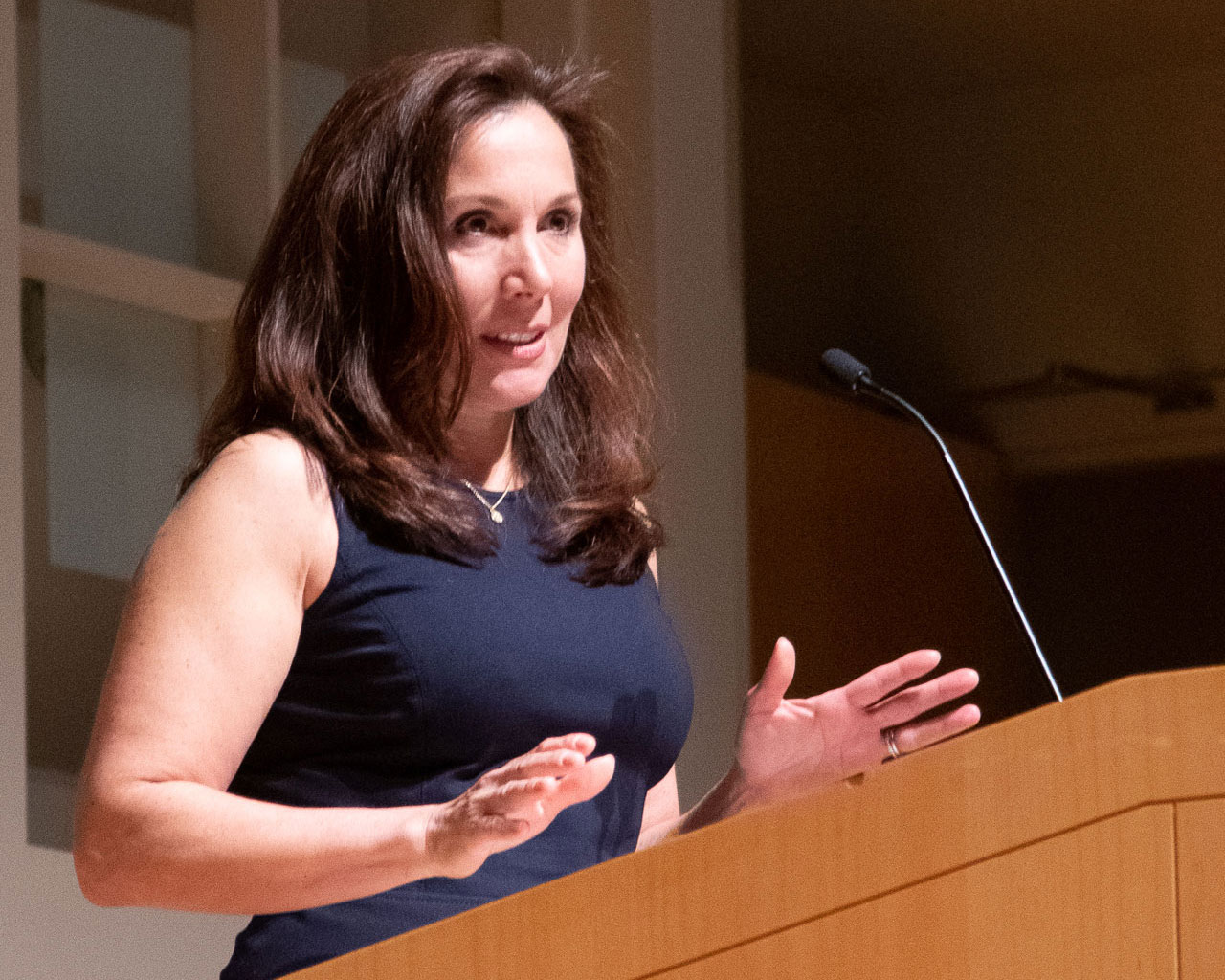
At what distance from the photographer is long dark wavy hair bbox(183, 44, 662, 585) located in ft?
4.62

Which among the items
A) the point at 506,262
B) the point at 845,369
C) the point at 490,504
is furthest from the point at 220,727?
the point at 845,369

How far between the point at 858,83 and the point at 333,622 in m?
3.14

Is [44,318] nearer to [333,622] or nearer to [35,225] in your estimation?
[35,225]

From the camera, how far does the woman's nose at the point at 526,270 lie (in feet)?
4.80

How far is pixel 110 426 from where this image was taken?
11.1ft

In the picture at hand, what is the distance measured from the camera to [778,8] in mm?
4207

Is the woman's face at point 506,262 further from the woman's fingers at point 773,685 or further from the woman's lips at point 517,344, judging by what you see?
the woman's fingers at point 773,685

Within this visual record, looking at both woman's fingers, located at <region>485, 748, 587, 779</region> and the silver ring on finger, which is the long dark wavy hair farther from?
woman's fingers, located at <region>485, 748, 587, 779</region>

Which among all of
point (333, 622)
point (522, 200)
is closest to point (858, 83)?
point (522, 200)

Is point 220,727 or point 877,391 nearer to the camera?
point 220,727

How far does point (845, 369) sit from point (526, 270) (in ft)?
1.78

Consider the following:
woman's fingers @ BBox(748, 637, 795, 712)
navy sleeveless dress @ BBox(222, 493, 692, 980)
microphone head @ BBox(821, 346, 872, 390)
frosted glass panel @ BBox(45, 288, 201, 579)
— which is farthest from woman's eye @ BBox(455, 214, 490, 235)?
frosted glass panel @ BBox(45, 288, 201, 579)

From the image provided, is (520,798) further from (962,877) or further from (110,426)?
(110,426)

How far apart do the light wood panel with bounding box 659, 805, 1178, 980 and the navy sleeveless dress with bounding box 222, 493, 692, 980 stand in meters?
0.55
